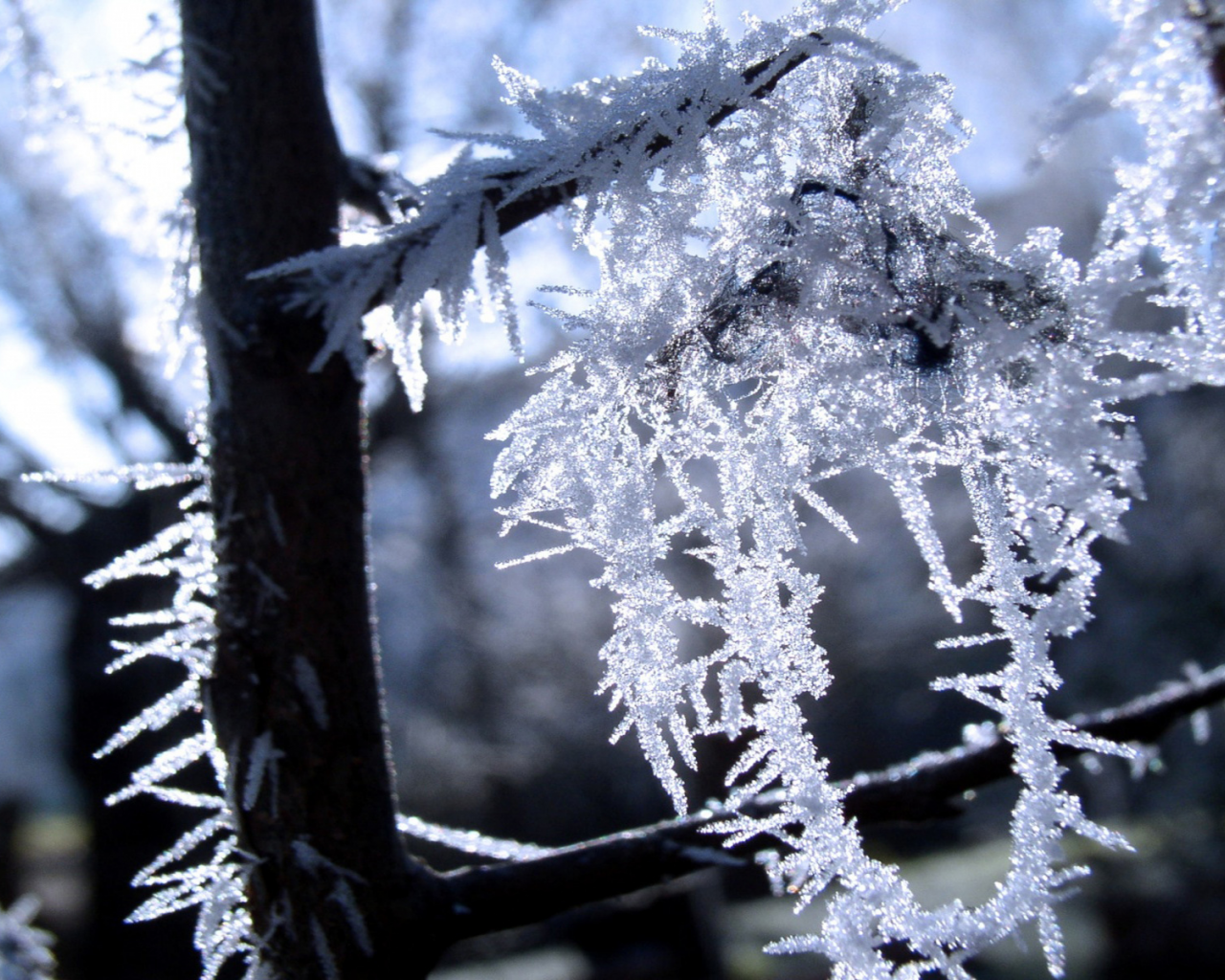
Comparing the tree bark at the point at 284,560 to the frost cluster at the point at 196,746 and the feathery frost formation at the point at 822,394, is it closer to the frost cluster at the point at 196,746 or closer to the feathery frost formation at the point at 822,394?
the frost cluster at the point at 196,746

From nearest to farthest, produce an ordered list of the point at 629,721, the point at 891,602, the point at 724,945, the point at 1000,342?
1. the point at 1000,342
2. the point at 629,721
3. the point at 724,945
4. the point at 891,602

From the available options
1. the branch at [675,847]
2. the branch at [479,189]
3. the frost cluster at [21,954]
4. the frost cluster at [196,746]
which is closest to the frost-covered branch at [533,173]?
the branch at [479,189]

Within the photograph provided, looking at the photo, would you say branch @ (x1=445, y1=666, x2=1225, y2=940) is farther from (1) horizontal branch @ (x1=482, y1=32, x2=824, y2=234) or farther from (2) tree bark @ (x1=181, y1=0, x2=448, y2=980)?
(1) horizontal branch @ (x1=482, y1=32, x2=824, y2=234)

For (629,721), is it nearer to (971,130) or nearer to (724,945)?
(971,130)

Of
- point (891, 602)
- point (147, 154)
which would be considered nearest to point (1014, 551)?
point (147, 154)

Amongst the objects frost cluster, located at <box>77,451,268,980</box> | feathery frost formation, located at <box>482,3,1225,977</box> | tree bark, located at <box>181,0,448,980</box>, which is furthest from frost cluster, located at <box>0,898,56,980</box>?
feathery frost formation, located at <box>482,3,1225,977</box>
